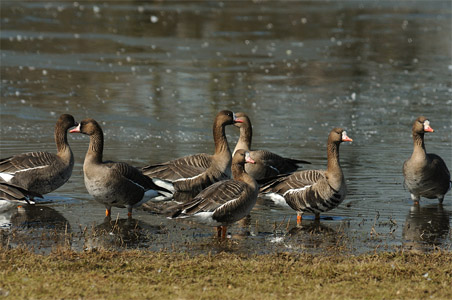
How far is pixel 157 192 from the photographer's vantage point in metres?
12.4

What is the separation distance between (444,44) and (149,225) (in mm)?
27199

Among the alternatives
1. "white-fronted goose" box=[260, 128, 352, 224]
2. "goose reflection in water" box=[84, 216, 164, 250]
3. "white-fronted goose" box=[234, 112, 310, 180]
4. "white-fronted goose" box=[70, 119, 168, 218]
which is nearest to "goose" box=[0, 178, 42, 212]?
"goose reflection in water" box=[84, 216, 164, 250]

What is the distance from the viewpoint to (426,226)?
456 inches

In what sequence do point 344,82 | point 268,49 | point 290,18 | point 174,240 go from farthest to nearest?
point 290,18 → point 268,49 → point 344,82 → point 174,240

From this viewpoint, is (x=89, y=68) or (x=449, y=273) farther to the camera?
(x=89, y=68)

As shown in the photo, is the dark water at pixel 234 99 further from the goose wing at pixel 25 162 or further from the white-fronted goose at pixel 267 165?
the white-fronted goose at pixel 267 165

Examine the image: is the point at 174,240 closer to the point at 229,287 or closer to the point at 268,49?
the point at 229,287

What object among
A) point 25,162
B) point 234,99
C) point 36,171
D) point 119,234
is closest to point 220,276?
point 119,234

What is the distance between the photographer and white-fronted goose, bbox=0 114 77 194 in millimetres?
12367

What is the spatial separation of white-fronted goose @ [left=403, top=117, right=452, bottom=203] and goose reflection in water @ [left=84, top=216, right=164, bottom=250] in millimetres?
4637

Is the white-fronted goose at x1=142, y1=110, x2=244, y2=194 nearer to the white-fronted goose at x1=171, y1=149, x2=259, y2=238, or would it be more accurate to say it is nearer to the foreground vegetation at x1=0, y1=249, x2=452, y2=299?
the white-fronted goose at x1=171, y1=149, x2=259, y2=238

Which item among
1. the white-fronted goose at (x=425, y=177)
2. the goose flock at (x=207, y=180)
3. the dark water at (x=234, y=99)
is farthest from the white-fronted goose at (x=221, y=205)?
the white-fronted goose at (x=425, y=177)

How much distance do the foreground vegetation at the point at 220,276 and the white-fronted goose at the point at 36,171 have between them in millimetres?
3585

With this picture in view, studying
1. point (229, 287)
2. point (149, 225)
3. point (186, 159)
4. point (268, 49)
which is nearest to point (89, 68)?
point (268, 49)
